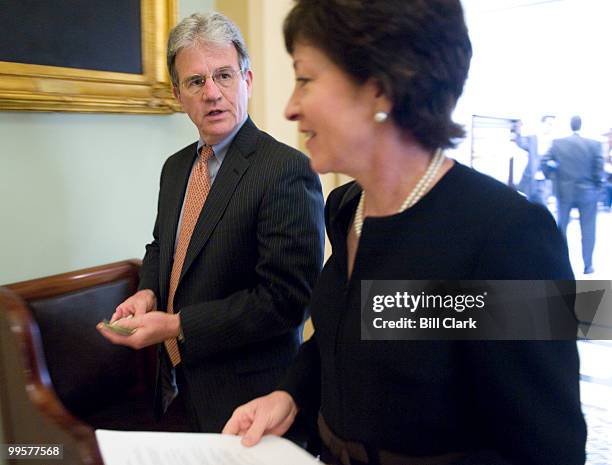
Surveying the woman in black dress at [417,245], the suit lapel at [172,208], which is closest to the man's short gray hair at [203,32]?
the suit lapel at [172,208]

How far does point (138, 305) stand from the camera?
1445 millimetres

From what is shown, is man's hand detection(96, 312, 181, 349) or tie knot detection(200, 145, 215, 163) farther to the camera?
tie knot detection(200, 145, 215, 163)

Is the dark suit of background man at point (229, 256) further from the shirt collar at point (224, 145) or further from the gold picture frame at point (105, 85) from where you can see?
the gold picture frame at point (105, 85)

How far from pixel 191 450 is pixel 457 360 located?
0.42 meters

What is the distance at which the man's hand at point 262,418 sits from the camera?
885 mm

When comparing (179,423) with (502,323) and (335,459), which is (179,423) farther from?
(502,323)

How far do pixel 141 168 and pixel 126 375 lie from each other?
A: 76cm

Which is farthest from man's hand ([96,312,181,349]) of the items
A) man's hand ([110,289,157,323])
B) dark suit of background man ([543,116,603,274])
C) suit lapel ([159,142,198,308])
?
dark suit of background man ([543,116,603,274])

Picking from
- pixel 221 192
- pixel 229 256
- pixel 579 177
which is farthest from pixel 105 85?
pixel 579 177

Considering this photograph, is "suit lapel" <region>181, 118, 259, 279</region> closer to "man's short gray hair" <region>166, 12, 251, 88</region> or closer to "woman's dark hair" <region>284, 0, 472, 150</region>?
"man's short gray hair" <region>166, 12, 251, 88</region>

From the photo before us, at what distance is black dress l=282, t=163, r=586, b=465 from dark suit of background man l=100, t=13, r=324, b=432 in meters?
0.41

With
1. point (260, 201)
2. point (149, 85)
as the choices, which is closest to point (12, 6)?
point (149, 85)

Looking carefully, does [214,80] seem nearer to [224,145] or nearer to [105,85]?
[224,145]

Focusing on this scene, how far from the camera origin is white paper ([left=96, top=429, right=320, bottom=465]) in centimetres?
82
